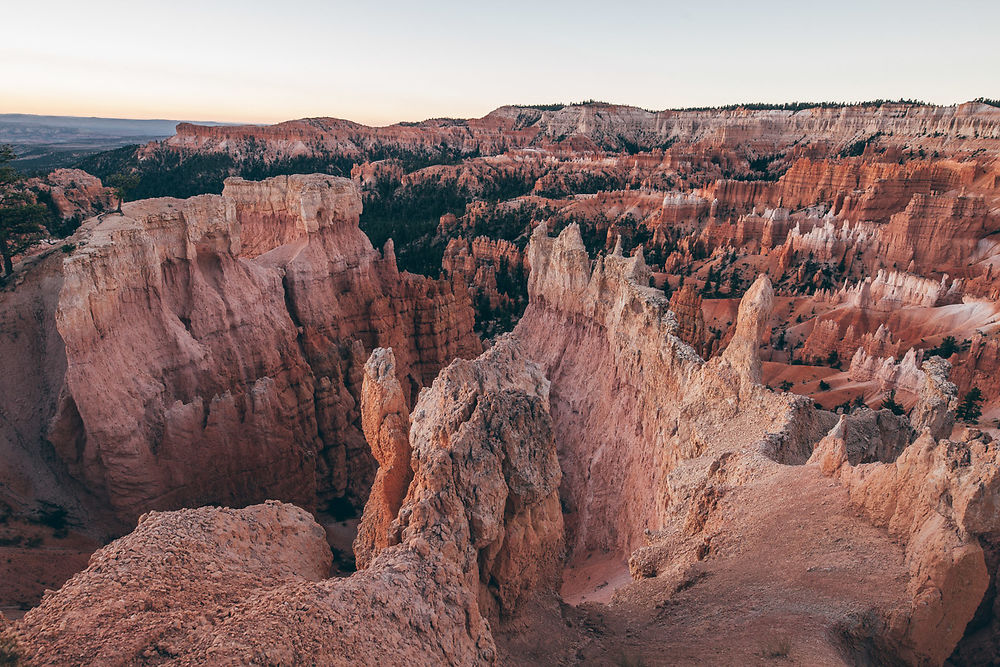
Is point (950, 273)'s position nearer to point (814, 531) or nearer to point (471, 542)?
point (814, 531)

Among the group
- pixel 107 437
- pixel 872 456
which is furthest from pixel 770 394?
pixel 107 437

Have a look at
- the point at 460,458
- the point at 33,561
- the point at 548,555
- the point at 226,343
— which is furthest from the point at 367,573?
the point at 226,343

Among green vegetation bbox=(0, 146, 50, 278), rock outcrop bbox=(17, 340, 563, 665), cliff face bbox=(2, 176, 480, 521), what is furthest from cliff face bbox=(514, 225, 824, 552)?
green vegetation bbox=(0, 146, 50, 278)

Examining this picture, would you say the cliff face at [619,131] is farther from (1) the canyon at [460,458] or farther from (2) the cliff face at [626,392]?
(2) the cliff face at [626,392]

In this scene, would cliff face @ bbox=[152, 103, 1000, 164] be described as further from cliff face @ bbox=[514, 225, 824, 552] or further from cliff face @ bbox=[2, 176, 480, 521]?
cliff face @ bbox=[2, 176, 480, 521]

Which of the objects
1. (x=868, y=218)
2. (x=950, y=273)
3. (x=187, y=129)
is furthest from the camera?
(x=187, y=129)

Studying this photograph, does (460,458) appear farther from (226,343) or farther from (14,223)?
(14,223)
